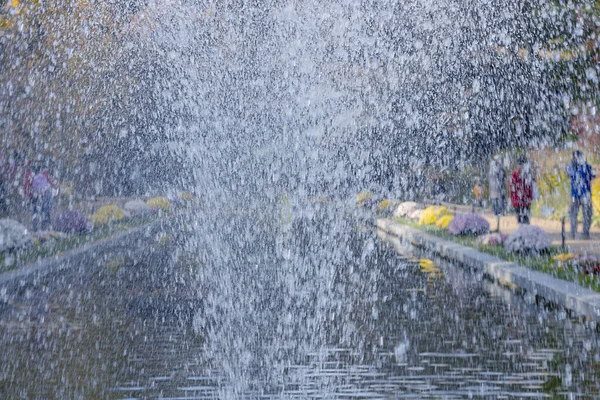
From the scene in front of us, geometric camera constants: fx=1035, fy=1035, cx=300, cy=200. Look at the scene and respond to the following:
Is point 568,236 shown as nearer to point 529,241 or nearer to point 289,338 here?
point 529,241

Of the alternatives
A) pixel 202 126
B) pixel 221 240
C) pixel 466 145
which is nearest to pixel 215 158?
pixel 202 126

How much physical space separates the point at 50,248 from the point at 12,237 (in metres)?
1.46

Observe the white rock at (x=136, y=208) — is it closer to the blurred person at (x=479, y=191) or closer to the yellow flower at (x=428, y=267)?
the blurred person at (x=479, y=191)

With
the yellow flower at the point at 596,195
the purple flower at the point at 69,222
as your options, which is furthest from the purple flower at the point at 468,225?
the purple flower at the point at 69,222

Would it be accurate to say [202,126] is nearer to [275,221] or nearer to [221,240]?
[275,221]

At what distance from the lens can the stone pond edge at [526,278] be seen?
37.7 ft

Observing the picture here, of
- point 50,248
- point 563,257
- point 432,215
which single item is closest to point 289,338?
point 563,257

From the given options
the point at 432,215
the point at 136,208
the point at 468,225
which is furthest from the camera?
the point at 136,208

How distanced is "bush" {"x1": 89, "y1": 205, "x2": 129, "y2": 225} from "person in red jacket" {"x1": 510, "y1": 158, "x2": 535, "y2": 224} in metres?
13.6

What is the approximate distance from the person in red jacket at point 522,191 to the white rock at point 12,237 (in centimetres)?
1065

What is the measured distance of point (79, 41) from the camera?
104 feet

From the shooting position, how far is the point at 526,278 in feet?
45.9

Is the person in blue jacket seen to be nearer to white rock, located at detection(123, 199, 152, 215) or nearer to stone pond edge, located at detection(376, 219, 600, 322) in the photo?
stone pond edge, located at detection(376, 219, 600, 322)

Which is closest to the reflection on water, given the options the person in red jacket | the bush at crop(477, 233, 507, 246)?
the bush at crop(477, 233, 507, 246)
